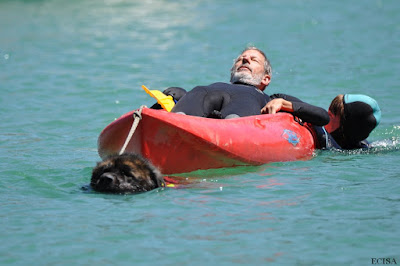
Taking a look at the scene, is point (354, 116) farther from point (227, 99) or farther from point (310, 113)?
point (227, 99)

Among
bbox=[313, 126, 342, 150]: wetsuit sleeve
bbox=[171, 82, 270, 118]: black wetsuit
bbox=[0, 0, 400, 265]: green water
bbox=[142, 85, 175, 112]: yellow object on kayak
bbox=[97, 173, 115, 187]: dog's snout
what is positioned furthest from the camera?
bbox=[313, 126, 342, 150]: wetsuit sleeve

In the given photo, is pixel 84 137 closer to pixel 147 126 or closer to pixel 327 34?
pixel 147 126

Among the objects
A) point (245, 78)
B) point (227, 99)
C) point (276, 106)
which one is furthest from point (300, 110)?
point (245, 78)

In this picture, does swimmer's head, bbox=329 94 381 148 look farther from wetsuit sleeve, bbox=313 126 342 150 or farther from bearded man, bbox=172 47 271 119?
bearded man, bbox=172 47 271 119

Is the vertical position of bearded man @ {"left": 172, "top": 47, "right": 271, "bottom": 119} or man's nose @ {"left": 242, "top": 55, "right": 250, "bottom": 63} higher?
man's nose @ {"left": 242, "top": 55, "right": 250, "bottom": 63}

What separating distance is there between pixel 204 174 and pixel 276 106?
3.51 feet

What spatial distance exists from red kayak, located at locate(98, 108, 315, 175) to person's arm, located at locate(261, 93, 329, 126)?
218mm

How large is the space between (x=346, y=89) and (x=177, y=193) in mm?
5926

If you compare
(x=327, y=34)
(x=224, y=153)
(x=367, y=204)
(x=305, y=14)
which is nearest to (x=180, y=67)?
(x=327, y=34)

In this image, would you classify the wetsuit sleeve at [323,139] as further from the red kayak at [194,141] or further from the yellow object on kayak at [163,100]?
the yellow object on kayak at [163,100]

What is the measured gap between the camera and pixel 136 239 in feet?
12.8

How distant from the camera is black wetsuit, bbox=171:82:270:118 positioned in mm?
5812

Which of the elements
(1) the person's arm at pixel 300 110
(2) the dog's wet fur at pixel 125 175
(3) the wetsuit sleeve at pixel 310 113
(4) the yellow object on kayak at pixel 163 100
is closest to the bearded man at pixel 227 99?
(1) the person's arm at pixel 300 110

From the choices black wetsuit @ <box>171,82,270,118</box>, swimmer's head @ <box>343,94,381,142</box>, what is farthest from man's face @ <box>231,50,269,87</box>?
swimmer's head @ <box>343,94,381,142</box>
